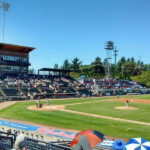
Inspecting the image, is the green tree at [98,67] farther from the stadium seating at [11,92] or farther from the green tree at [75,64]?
the stadium seating at [11,92]

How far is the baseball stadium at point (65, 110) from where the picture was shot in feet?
25.1

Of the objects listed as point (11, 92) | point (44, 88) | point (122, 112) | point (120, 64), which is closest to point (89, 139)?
point (122, 112)

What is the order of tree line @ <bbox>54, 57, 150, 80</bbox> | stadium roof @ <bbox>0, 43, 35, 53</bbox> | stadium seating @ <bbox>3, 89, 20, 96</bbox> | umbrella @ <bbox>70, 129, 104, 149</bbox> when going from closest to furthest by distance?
umbrella @ <bbox>70, 129, 104, 149</bbox>
stadium seating @ <bbox>3, 89, 20, 96</bbox>
stadium roof @ <bbox>0, 43, 35, 53</bbox>
tree line @ <bbox>54, 57, 150, 80</bbox>

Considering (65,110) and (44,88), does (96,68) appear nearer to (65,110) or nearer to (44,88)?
(44,88)

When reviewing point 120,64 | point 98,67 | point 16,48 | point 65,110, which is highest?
→ point 120,64

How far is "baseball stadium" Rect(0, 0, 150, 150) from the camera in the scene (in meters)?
7.66

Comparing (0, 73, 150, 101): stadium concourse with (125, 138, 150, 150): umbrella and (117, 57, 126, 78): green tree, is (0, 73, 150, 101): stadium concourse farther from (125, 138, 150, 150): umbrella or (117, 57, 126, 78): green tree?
(117, 57, 126, 78): green tree

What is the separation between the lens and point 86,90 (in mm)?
71438

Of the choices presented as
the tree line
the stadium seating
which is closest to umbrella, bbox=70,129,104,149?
the stadium seating

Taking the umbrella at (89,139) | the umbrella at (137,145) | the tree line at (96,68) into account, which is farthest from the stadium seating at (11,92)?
the tree line at (96,68)

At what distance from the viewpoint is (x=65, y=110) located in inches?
1323

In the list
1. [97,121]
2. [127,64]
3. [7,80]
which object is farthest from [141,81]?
[97,121]

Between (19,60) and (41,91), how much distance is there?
676 inches

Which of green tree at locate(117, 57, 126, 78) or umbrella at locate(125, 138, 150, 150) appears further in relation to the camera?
green tree at locate(117, 57, 126, 78)
